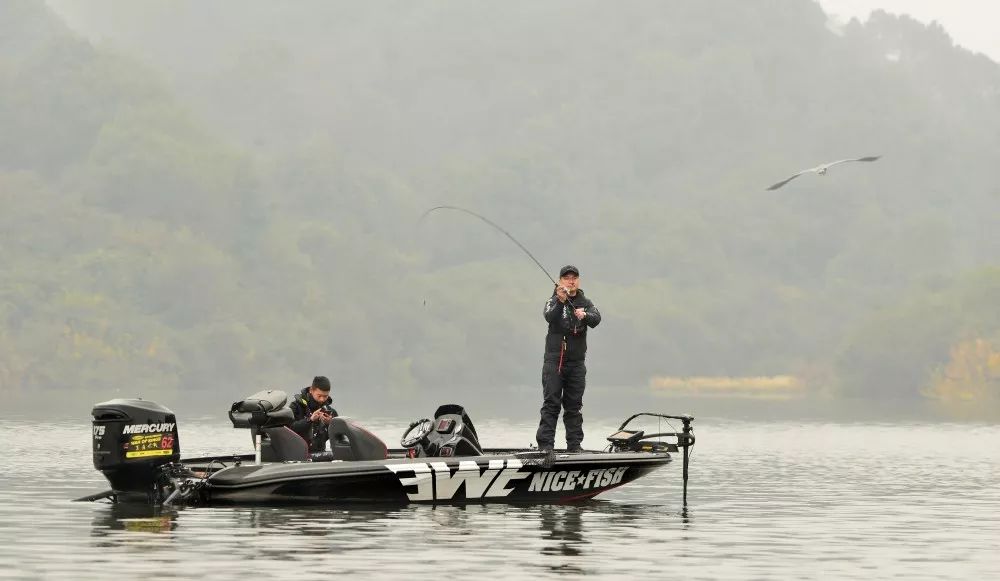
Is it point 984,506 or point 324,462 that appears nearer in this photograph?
point 324,462

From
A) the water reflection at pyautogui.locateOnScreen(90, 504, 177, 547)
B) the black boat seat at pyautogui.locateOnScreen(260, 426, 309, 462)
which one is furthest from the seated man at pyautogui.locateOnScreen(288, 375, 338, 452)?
the water reflection at pyautogui.locateOnScreen(90, 504, 177, 547)

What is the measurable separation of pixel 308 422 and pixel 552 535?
140 inches

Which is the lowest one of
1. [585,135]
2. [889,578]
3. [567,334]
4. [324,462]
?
[889,578]

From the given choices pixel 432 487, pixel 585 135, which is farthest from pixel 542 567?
pixel 585 135

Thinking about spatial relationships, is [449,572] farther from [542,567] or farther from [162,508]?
[162,508]

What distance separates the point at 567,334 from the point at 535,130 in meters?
147

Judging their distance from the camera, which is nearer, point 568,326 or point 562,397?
point 568,326

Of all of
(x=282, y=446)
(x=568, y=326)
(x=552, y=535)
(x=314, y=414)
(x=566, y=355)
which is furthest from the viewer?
(x=566, y=355)

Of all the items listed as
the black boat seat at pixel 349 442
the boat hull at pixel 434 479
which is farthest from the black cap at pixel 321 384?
the boat hull at pixel 434 479

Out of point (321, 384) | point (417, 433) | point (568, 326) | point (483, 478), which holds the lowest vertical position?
point (483, 478)

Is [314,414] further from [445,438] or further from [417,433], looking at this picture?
[445,438]

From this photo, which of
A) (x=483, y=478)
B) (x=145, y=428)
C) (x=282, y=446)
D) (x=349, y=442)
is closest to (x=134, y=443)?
(x=145, y=428)

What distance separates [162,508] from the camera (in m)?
17.4

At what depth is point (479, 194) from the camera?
145250 millimetres
